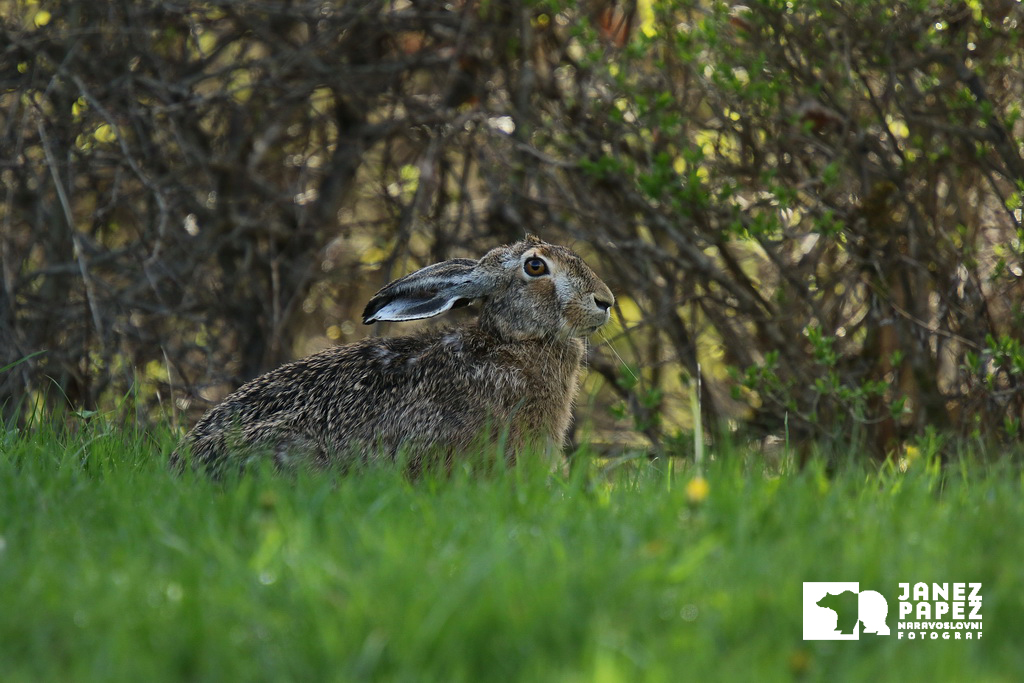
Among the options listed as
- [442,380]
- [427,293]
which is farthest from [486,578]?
[427,293]

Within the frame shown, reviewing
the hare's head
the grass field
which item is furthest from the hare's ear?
the grass field

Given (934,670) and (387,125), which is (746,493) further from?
(387,125)

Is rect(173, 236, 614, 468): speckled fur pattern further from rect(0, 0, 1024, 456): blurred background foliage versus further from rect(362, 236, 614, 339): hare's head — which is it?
rect(0, 0, 1024, 456): blurred background foliage

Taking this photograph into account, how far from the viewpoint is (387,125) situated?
29.7 feet

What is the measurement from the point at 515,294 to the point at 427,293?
1.49 feet

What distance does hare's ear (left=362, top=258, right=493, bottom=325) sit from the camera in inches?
226

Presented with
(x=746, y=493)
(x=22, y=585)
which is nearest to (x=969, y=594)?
(x=746, y=493)

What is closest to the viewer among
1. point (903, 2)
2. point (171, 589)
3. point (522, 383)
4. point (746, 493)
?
point (171, 589)

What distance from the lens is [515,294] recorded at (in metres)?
5.92

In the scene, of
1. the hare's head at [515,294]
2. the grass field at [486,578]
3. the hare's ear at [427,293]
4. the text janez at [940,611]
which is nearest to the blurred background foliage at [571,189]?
the hare's head at [515,294]

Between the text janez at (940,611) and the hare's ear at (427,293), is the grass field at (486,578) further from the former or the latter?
the hare's ear at (427,293)

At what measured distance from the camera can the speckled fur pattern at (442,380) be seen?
5191 mm

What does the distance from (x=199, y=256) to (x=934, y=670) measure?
6966 millimetres

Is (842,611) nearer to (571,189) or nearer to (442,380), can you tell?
(442,380)
